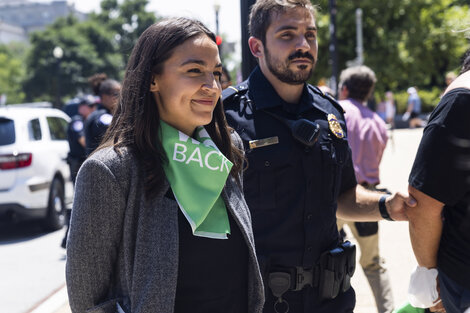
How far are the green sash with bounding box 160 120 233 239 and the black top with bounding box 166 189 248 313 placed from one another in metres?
0.04

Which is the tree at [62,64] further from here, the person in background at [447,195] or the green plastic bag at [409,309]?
the person in background at [447,195]

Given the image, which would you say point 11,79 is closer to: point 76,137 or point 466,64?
point 76,137

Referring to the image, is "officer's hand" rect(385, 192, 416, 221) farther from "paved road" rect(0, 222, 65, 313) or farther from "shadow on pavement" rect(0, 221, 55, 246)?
"shadow on pavement" rect(0, 221, 55, 246)

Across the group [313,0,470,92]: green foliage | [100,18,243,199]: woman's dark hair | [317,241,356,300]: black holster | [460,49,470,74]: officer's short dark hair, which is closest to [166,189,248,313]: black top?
[100,18,243,199]: woman's dark hair

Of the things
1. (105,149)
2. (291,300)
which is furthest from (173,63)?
(291,300)

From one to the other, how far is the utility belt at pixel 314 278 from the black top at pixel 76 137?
17.7 ft

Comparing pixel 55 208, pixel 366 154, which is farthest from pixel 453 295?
pixel 55 208

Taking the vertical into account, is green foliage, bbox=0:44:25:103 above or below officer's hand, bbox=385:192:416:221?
below

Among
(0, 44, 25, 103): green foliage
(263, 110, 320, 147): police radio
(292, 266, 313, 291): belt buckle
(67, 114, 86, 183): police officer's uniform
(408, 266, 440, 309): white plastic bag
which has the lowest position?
(0, 44, 25, 103): green foliage

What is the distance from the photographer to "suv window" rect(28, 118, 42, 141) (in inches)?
356

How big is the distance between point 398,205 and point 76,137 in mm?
5680

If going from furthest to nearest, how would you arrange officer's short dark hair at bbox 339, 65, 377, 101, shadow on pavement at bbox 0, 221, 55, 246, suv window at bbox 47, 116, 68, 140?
suv window at bbox 47, 116, 68, 140 < shadow on pavement at bbox 0, 221, 55, 246 < officer's short dark hair at bbox 339, 65, 377, 101

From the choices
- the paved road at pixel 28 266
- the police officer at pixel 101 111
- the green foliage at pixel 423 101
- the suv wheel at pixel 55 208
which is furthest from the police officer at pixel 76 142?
the green foliage at pixel 423 101

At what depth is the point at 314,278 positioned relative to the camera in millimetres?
2561
